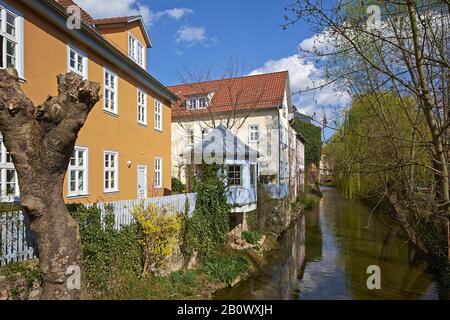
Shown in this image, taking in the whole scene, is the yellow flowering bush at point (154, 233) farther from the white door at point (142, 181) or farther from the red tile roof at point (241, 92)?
the red tile roof at point (241, 92)

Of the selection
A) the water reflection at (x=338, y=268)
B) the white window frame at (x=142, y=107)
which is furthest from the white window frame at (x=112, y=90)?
the water reflection at (x=338, y=268)

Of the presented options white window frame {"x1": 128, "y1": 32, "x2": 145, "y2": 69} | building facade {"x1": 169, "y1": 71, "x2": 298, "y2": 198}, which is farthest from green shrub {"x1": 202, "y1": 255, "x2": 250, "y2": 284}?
building facade {"x1": 169, "y1": 71, "x2": 298, "y2": 198}

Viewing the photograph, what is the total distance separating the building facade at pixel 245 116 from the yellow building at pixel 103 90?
24.7ft

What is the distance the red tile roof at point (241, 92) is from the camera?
25109 millimetres

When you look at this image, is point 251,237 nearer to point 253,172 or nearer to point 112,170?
point 253,172

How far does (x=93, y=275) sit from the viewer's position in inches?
280

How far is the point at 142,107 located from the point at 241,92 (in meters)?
12.3

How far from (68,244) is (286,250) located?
497 inches

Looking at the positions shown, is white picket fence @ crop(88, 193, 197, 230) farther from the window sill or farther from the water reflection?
the window sill

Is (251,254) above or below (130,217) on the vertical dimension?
below

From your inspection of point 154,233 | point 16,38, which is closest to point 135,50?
point 16,38

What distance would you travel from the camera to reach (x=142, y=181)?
1536 centimetres
